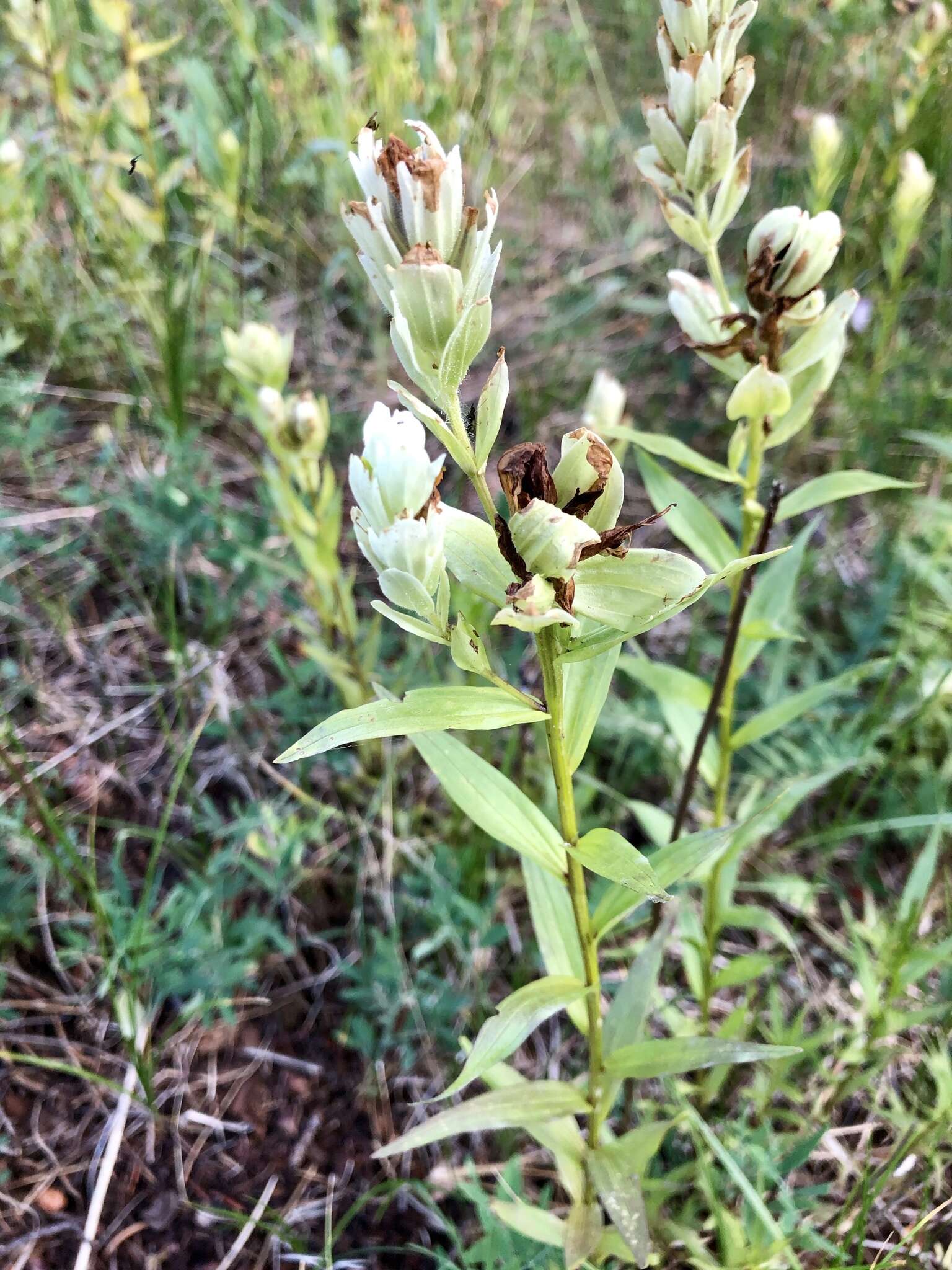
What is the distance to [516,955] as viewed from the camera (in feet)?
5.07

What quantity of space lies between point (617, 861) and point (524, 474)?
349 mm

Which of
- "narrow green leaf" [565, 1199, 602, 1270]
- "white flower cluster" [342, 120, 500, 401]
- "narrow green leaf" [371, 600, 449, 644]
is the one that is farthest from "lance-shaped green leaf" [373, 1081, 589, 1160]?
"white flower cluster" [342, 120, 500, 401]

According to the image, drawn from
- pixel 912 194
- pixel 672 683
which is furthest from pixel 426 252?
pixel 912 194

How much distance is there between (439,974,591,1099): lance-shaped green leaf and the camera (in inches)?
30.5

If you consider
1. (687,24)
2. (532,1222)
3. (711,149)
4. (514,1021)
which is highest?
(687,24)

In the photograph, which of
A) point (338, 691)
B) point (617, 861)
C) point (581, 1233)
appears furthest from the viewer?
point (338, 691)

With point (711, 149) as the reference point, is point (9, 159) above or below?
below

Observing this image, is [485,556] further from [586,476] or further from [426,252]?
[426,252]

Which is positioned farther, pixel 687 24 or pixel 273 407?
pixel 273 407

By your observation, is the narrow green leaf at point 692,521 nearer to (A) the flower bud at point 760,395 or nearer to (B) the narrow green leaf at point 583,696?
(A) the flower bud at point 760,395

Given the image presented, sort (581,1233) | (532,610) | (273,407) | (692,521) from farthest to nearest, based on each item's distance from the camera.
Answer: (273,407)
(692,521)
(581,1233)
(532,610)

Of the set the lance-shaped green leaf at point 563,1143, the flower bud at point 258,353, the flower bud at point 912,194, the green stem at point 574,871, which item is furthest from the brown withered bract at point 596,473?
the flower bud at point 912,194

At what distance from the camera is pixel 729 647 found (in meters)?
1.09

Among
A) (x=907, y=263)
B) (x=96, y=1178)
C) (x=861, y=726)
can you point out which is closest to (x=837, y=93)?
(x=907, y=263)
